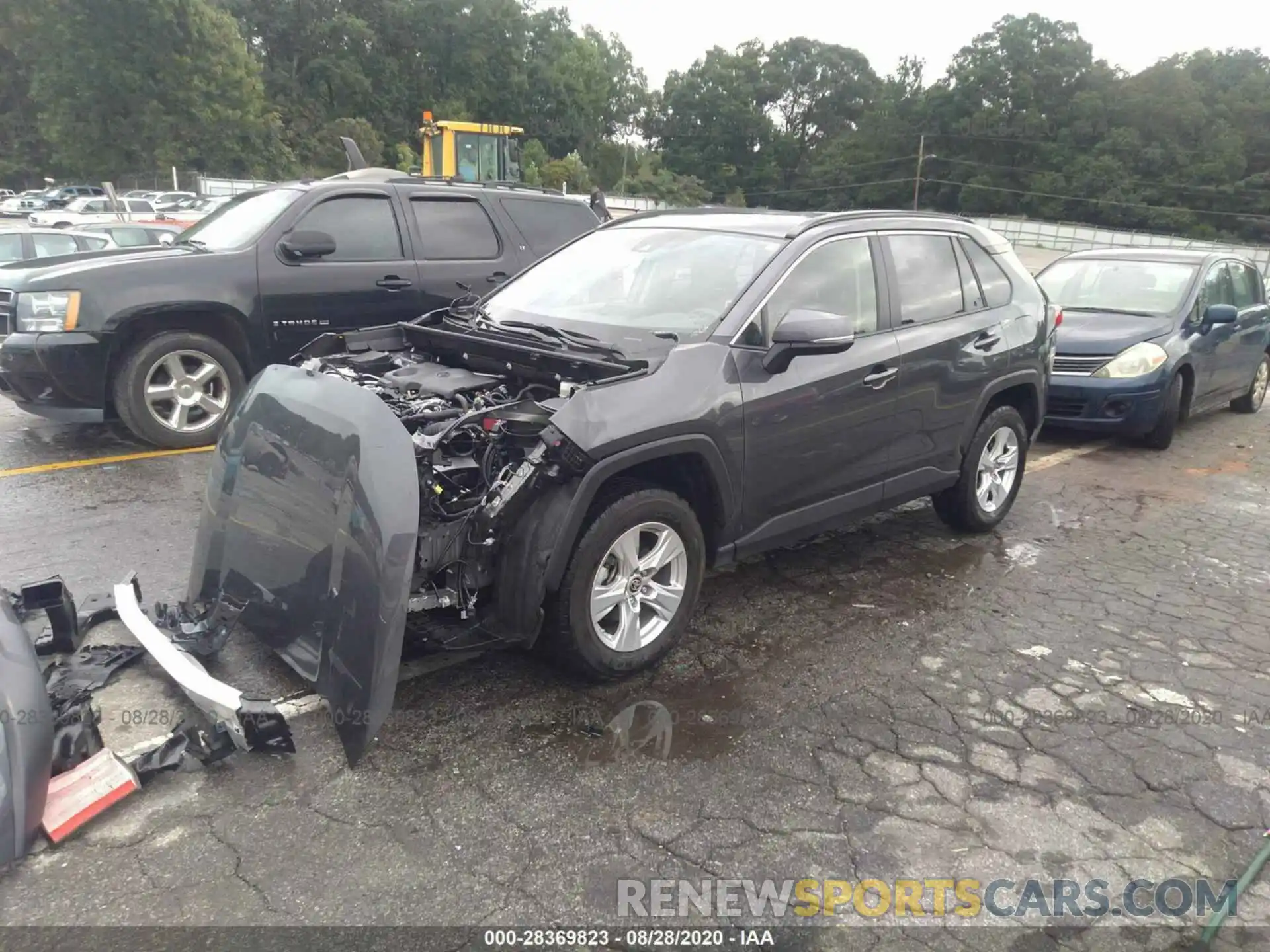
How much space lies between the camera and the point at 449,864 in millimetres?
2596

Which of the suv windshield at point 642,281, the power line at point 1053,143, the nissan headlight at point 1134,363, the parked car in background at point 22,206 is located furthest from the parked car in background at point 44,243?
the power line at point 1053,143

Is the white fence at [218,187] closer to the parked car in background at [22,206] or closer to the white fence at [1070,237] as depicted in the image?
the parked car in background at [22,206]

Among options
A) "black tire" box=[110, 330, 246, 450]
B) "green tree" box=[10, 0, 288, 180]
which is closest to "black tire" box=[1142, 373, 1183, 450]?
"black tire" box=[110, 330, 246, 450]

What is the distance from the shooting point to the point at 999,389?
208 inches

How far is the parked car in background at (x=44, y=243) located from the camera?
11406mm

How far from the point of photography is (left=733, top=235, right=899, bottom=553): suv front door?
12.9 feet

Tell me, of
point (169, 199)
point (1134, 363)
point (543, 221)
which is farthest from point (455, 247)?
point (169, 199)

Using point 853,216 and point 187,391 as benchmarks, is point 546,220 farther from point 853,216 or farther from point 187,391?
point 853,216

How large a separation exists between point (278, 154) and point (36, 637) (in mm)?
63180

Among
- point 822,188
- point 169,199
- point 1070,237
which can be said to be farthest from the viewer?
point 822,188

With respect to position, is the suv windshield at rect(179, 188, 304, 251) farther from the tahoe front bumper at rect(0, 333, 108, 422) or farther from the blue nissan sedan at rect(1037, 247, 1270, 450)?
the blue nissan sedan at rect(1037, 247, 1270, 450)

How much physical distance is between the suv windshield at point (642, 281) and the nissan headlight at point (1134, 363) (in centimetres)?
492

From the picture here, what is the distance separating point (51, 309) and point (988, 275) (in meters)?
6.05

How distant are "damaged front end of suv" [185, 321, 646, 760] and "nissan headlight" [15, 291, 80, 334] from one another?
3248 millimetres
